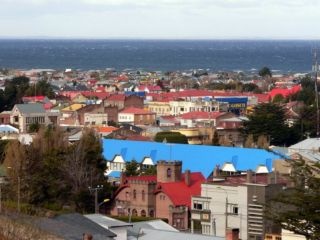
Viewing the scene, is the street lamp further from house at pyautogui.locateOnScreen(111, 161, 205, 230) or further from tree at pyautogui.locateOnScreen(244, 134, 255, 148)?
tree at pyautogui.locateOnScreen(244, 134, 255, 148)

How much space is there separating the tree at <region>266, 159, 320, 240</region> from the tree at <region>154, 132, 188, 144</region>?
3849 cm

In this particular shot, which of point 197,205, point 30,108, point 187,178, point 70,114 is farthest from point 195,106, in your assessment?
point 197,205

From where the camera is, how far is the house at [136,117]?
209 ft

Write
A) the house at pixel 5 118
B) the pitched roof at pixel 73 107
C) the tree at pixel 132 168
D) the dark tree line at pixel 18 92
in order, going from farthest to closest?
the dark tree line at pixel 18 92 → the pitched roof at pixel 73 107 → the house at pixel 5 118 → the tree at pixel 132 168

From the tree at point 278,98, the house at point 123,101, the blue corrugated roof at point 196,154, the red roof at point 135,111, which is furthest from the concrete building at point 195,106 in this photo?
the blue corrugated roof at point 196,154

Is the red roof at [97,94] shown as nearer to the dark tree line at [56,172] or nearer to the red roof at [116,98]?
the red roof at [116,98]

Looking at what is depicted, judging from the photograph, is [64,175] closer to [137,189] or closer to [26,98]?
[137,189]

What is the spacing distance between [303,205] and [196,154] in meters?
30.4

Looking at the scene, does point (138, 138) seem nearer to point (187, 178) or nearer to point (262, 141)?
→ point (262, 141)

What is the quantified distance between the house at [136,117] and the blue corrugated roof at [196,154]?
58.1 ft

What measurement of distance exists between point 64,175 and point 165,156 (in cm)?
913


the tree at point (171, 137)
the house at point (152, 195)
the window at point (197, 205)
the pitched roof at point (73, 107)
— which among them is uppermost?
the window at point (197, 205)

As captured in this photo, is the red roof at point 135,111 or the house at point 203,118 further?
the red roof at point 135,111

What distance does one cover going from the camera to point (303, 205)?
36.7 ft
